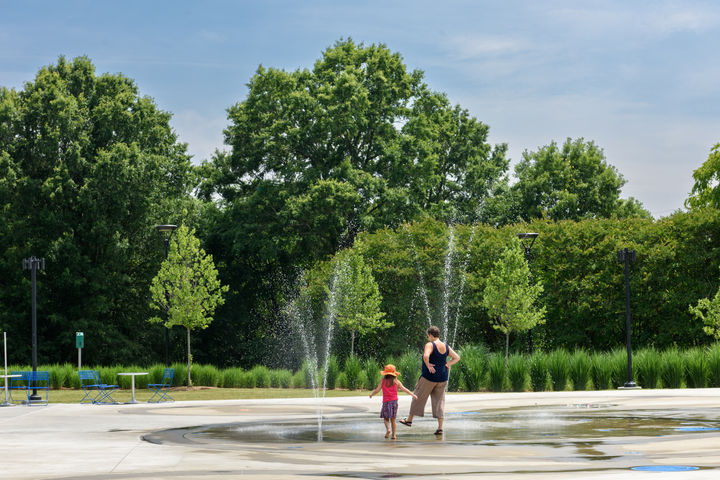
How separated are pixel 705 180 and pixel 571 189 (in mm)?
11064

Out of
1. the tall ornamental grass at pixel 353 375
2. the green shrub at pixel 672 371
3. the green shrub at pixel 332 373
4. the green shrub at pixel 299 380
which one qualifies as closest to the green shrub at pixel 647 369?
the green shrub at pixel 672 371

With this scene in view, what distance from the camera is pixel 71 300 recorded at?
1991 inches

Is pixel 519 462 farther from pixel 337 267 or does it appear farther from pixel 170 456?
pixel 337 267

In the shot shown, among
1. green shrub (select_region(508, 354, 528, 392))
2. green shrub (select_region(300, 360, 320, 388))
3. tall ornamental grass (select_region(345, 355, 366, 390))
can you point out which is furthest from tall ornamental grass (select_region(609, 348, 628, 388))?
green shrub (select_region(300, 360, 320, 388))

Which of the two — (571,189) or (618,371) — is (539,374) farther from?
(571,189)

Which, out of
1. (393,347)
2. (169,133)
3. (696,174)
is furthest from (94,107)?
(696,174)

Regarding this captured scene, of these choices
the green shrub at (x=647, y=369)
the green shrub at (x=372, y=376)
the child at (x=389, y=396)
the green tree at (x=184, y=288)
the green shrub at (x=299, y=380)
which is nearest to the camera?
the child at (x=389, y=396)

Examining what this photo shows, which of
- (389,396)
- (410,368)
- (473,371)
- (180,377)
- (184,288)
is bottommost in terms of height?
(180,377)

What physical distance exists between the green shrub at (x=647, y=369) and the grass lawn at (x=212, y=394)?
27.8 ft

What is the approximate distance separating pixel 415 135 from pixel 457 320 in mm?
16612

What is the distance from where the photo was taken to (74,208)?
49250 millimetres

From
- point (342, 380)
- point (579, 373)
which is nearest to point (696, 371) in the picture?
point (579, 373)

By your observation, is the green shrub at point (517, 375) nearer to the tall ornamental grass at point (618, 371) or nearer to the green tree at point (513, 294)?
the tall ornamental grass at point (618, 371)

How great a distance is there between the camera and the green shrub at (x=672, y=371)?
29.0m
